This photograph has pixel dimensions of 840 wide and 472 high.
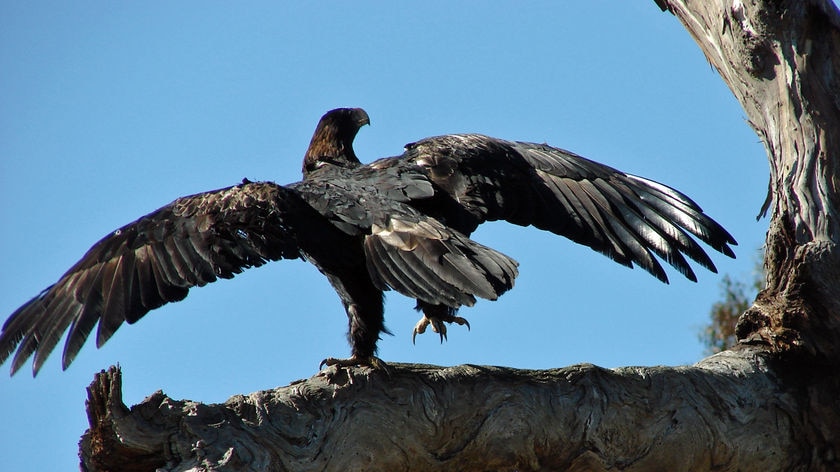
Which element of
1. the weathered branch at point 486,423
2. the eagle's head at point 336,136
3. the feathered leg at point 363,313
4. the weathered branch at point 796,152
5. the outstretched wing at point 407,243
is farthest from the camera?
the eagle's head at point 336,136

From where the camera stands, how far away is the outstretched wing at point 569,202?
517 centimetres

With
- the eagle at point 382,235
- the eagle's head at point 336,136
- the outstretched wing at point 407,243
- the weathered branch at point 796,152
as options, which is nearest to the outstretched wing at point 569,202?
the eagle at point 382,235

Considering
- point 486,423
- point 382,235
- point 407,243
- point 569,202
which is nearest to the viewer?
point 486,423

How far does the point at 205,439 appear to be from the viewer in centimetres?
338

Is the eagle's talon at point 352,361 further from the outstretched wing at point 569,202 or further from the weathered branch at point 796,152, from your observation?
the weathered branch at point 796,152

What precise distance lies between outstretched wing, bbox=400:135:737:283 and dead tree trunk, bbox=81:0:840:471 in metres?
0.70

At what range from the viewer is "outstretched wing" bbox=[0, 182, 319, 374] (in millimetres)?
4508

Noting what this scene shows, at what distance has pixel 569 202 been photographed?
544 centimetres

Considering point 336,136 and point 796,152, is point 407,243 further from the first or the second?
point 336,136

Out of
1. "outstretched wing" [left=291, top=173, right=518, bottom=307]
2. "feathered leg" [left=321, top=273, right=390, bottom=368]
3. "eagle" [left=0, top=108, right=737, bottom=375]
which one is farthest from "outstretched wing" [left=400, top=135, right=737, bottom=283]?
"feathered leg" [left=321, top=273, right=390, bottom=368]

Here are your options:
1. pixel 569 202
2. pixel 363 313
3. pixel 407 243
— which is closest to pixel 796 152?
pixel 569 202

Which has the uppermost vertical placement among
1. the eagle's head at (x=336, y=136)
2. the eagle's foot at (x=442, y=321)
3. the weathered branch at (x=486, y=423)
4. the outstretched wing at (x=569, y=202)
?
the eagle's head at (x=336, y=136)

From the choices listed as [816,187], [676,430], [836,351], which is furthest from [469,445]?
[816,187]

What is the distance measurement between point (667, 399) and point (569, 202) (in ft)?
5.28
